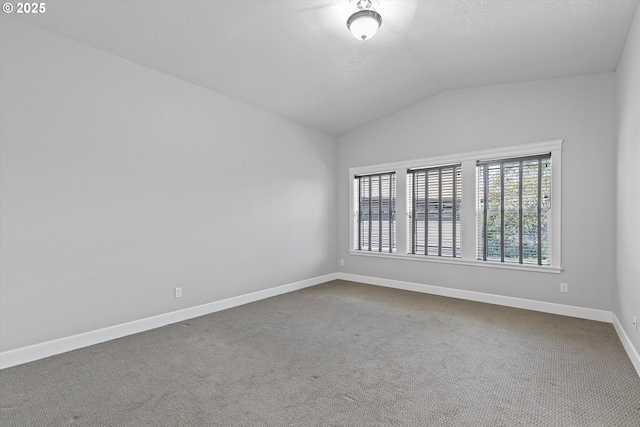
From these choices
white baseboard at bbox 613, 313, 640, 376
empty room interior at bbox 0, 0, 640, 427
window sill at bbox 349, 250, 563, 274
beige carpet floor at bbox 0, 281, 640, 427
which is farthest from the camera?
window sill at bbox 349, 250, 563, 274

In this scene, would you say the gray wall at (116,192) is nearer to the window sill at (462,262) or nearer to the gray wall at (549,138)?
the window sill at (462,262)

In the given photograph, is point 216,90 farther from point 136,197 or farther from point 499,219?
point 499,219

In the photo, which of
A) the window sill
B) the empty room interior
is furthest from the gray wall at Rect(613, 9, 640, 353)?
the window sill

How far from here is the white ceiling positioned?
9.21 feet

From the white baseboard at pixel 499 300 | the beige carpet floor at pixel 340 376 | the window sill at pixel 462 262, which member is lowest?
the beige carpet floor at pixel 340 376

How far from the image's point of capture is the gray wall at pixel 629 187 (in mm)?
2582

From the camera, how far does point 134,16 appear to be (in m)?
2.84

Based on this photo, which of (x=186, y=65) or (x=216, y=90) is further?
(x=216, y=90)

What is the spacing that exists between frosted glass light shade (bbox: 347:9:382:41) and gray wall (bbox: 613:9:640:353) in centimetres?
210

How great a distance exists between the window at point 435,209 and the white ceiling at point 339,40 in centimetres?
139

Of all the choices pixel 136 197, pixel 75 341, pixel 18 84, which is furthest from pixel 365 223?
pixel 18 84

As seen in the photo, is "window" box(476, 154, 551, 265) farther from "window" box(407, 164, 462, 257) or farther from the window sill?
"window" box(407, 164, 462, 257)

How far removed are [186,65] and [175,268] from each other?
7.70 ft

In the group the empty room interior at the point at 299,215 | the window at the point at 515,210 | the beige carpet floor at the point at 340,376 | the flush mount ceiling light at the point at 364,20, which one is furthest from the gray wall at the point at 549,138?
the flush mount ceiling light at the point at 364,20
